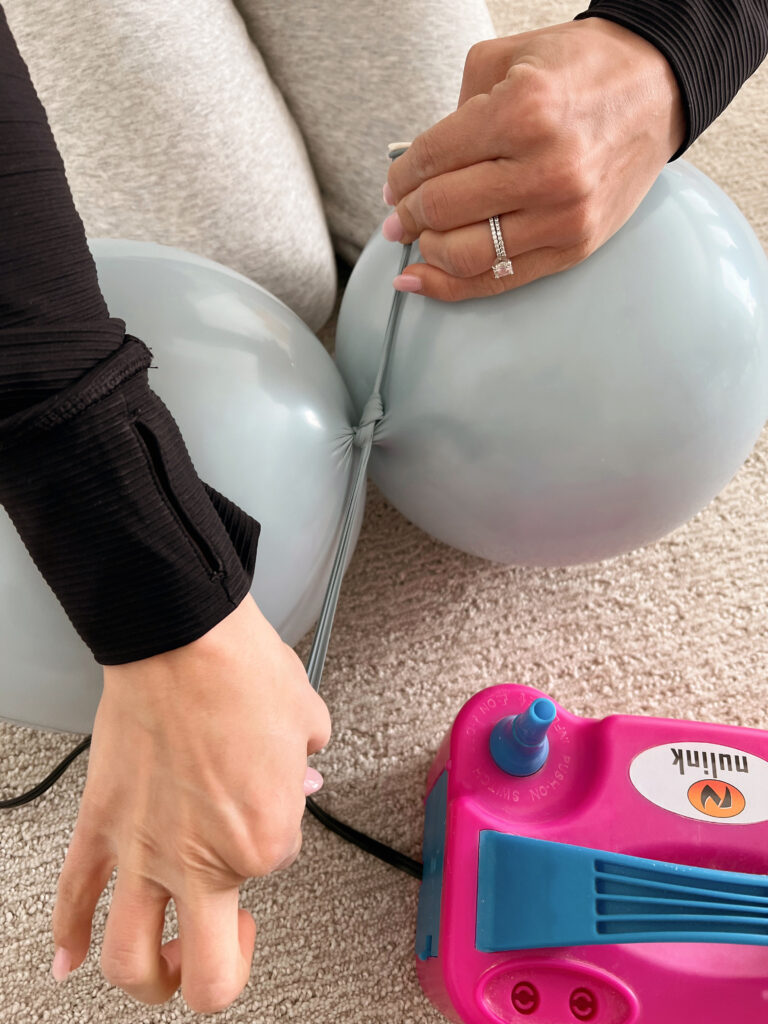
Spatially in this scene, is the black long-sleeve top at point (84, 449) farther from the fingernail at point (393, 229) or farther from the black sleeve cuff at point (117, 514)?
the fingernail at point (393, 229)

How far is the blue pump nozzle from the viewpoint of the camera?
1.70 feet

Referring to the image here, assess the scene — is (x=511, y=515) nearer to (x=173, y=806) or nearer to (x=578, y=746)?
(x=578, y=746)

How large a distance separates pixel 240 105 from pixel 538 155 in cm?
39

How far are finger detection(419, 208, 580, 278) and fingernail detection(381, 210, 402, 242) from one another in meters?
0.05

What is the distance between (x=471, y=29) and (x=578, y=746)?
69 centimetres

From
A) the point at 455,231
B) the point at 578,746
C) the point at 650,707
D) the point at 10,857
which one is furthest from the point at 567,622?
the point at 10,857

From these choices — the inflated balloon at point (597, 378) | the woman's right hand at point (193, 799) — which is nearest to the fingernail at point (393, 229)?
the inflated balloon at point (597, 378)

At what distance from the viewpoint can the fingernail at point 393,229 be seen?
56 cm

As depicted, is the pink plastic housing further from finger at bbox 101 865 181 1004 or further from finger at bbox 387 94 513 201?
finger at bbox 387 94 513 201

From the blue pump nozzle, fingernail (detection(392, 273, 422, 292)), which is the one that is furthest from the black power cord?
fingernail (detection(392, 273, 422, 292))

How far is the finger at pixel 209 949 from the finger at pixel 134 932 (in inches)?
0.6

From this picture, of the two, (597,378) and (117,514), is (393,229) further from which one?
(117,514)

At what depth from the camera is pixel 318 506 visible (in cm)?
56

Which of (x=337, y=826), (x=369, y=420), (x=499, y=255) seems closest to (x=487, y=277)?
(x=499, y=255)
